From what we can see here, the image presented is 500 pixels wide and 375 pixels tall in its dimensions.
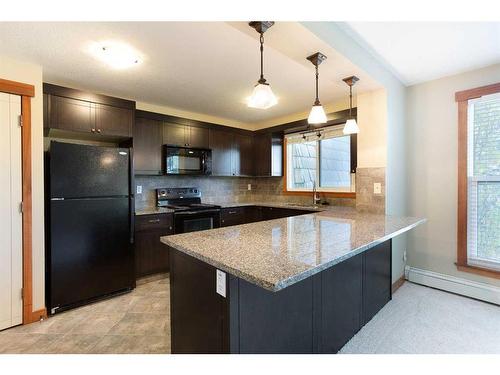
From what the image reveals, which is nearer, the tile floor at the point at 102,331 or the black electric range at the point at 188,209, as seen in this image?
the tile floor at the point at 102,331

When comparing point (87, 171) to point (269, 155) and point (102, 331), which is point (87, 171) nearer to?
point (102, 331)

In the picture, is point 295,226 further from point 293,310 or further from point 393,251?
point 393,251

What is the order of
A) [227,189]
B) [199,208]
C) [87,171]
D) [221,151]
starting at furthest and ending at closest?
[227,189] → [221,151] → [199,208] → [87,171]

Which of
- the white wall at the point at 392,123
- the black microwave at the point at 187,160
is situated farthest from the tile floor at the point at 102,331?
the white wall at the point at 392,123

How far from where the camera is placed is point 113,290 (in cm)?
266

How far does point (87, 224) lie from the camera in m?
2.46

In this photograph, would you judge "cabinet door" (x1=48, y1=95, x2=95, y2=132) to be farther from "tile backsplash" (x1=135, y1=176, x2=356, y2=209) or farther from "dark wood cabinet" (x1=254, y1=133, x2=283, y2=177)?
"dark wood cabinet" (x1=254, y1=133, x2=283, y2=177)

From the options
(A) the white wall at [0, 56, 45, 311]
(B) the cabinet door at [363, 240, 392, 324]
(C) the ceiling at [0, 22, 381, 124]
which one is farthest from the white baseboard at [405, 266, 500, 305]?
(A) the white wall at [0, 56, 45, 311]

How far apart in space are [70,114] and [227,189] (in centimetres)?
258

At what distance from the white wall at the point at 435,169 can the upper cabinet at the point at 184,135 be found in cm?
280

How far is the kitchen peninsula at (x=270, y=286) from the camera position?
1052 mm

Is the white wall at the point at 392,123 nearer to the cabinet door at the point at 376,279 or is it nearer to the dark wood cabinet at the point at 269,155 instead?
the cabinet door at the point at 376,279

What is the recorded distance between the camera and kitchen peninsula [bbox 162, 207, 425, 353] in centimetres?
105

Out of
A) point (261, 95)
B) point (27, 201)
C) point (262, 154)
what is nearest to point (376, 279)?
point (261, 95)
